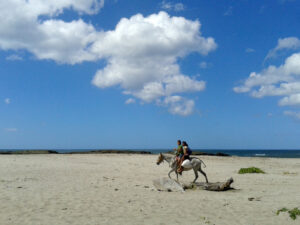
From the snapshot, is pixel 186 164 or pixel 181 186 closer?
pixel 181 186

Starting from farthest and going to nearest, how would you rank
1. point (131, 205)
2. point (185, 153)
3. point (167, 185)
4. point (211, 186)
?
1. point (185, 153)
2. point (211, 186)
3. point (167, 185)
4. point (131, 205)

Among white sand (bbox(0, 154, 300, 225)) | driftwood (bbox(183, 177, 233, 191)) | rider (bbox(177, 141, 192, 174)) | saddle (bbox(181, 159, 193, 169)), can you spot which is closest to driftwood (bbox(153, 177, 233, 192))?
driftwood (bbox(183, 177, 233, 191))

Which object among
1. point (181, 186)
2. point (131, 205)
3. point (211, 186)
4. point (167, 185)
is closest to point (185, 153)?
point (211, 186)

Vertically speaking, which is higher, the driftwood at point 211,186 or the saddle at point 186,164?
the saddle at point 186,164

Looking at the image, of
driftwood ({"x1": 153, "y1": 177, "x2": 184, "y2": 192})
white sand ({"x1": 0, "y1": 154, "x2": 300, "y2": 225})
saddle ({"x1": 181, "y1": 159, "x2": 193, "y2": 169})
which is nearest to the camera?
white sand ({"x1": 0, "y1": 154, "x2": 300, "y2": 225})

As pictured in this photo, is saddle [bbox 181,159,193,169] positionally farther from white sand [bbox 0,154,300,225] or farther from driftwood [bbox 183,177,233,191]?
white sand [bbox 0,154,300,225]

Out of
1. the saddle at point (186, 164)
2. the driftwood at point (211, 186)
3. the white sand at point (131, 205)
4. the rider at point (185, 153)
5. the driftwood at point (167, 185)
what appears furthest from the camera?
the saddle at point (186, 164)

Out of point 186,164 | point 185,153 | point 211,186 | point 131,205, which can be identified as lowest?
point 131,205

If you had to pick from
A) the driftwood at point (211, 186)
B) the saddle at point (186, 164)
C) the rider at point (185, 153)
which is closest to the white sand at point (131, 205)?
the driftwood at point (211, 186)

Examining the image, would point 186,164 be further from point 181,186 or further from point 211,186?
point 181,186

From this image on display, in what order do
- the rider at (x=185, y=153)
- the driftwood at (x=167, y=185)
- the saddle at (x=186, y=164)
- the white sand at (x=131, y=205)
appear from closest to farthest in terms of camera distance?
the white sand at (x=131, y=205), the driftwood at (x=167, y=185), the rider at (x=185, y=153), the saddle at (x=186, y=164)

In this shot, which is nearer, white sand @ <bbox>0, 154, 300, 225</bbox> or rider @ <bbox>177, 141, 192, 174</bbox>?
white sand @ <bbox>0, 154, 300, 225</bbox>

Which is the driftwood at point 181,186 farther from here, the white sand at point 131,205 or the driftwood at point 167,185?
the white sand at point 131,205

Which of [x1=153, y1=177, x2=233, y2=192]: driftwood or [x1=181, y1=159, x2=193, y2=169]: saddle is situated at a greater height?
[x1=181, y1=159, x2=193, y2=169]: saddle
